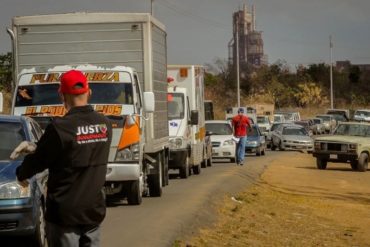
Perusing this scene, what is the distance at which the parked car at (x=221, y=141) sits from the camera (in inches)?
1320

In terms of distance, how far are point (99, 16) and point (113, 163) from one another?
11.1ft

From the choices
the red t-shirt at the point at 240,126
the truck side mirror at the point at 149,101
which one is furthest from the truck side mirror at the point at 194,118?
the truck side mirror at the point at 149,101

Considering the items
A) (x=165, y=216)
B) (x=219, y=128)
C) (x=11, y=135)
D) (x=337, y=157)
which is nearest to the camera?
(x=11, y=135)

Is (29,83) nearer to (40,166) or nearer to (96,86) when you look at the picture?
(96,86)

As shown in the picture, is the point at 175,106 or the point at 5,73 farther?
the point at 5,73

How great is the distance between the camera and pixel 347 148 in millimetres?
30781

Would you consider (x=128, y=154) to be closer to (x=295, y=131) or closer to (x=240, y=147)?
(x=240, y=147)

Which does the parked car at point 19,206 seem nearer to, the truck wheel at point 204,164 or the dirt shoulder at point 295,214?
the dirt shoulder at point 295,214

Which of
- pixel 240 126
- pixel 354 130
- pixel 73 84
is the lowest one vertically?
pixel 354 130

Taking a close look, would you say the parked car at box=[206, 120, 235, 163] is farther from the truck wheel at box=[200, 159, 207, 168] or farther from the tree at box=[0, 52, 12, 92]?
the tree at box=[0, 52, 12, 92]

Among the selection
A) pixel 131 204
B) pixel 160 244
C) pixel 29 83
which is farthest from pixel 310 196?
pixel 160 244

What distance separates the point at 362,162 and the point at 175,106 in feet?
33.6

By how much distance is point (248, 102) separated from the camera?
9619cm

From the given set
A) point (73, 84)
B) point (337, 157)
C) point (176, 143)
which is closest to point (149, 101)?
point (176, 143)
